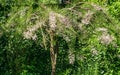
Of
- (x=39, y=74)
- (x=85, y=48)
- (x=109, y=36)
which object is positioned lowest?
(x=39, y=74)

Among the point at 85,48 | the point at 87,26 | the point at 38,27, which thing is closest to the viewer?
the point at 38,27

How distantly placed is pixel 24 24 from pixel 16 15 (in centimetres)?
24

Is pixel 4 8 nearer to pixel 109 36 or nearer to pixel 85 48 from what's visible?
pixel 85 48

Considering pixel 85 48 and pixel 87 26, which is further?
pixel 85 48

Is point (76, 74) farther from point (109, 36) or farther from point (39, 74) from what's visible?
point (109, 36)

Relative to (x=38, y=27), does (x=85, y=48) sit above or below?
below

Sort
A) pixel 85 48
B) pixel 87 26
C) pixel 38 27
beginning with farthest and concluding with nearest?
1. pixel 85 48
2. pixel 87 26
3. pixel 38 27

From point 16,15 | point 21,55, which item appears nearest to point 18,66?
point 21,55

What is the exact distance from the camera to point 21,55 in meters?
6.93

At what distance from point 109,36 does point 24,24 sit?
125 centimetres

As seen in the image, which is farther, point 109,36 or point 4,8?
point 4,8

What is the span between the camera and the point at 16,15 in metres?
5.70

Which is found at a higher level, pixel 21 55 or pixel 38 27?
pixel 38 27

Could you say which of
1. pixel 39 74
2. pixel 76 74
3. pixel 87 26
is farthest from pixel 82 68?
pixel 87 26
